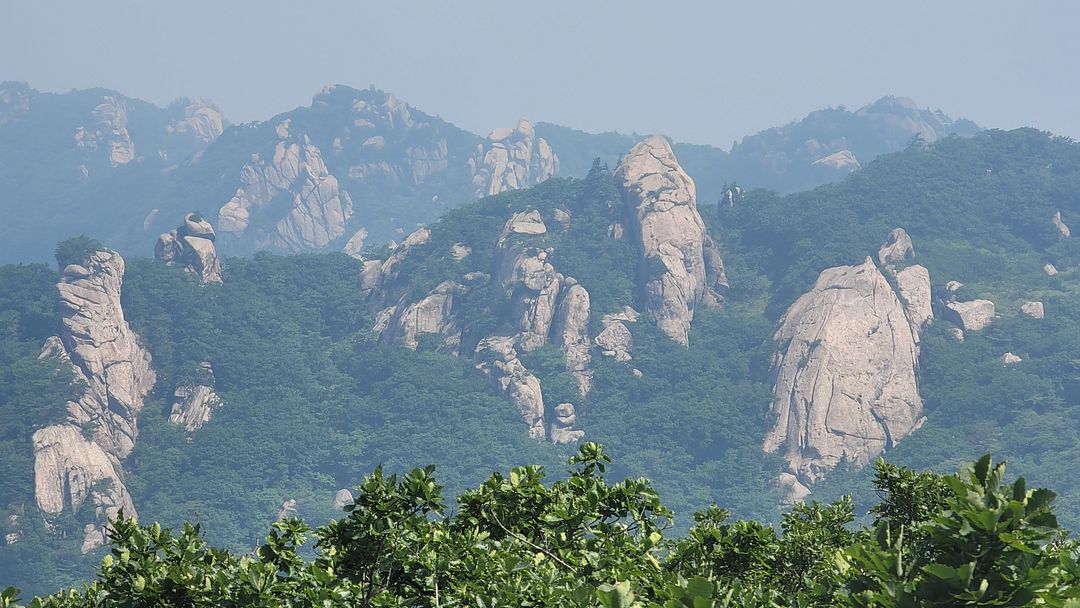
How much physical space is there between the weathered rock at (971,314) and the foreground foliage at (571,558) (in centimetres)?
12887

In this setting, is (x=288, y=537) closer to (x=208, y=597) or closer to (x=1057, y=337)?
(x=208, y=597)

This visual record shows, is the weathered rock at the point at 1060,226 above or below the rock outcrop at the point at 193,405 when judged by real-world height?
above

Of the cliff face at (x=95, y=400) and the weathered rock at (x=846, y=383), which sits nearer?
the cliff face at (x=95, y=400)

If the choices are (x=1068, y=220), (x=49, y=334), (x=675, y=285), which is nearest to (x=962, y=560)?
(x=49, y=334)

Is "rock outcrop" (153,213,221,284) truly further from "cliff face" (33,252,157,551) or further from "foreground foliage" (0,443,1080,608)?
"foreground foliage" (0,443,1080,608)

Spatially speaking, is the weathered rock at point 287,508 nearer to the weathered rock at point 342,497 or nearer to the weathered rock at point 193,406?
the weathered rock at point 342,497

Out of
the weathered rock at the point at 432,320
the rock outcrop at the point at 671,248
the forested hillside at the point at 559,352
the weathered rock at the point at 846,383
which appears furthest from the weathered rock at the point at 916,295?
the weathered rock at the point at 432,320

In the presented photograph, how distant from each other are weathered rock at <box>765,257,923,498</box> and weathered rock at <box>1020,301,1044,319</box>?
61.3 ft

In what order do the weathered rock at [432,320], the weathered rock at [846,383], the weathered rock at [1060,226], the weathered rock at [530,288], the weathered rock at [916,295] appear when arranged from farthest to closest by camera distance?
1. the weathered rock at [1060,226]
2. the weathered rock at [432,320]
3. the weathered rock at [530,288]
4. the weathered rock at [916,295]
5. the weathered rock at [846,383]

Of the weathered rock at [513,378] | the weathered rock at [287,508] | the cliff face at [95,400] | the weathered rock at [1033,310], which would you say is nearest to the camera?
the cliff face at [95,400]

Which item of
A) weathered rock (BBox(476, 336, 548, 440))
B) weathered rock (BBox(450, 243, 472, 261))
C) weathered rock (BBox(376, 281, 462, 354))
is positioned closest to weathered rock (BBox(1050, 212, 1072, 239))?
weathered rock (BBox(476, 336, 548, 440))

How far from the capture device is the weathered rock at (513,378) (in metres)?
148

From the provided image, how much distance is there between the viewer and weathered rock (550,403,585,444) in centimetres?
14875

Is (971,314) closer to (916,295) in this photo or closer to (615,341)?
(916,295)
